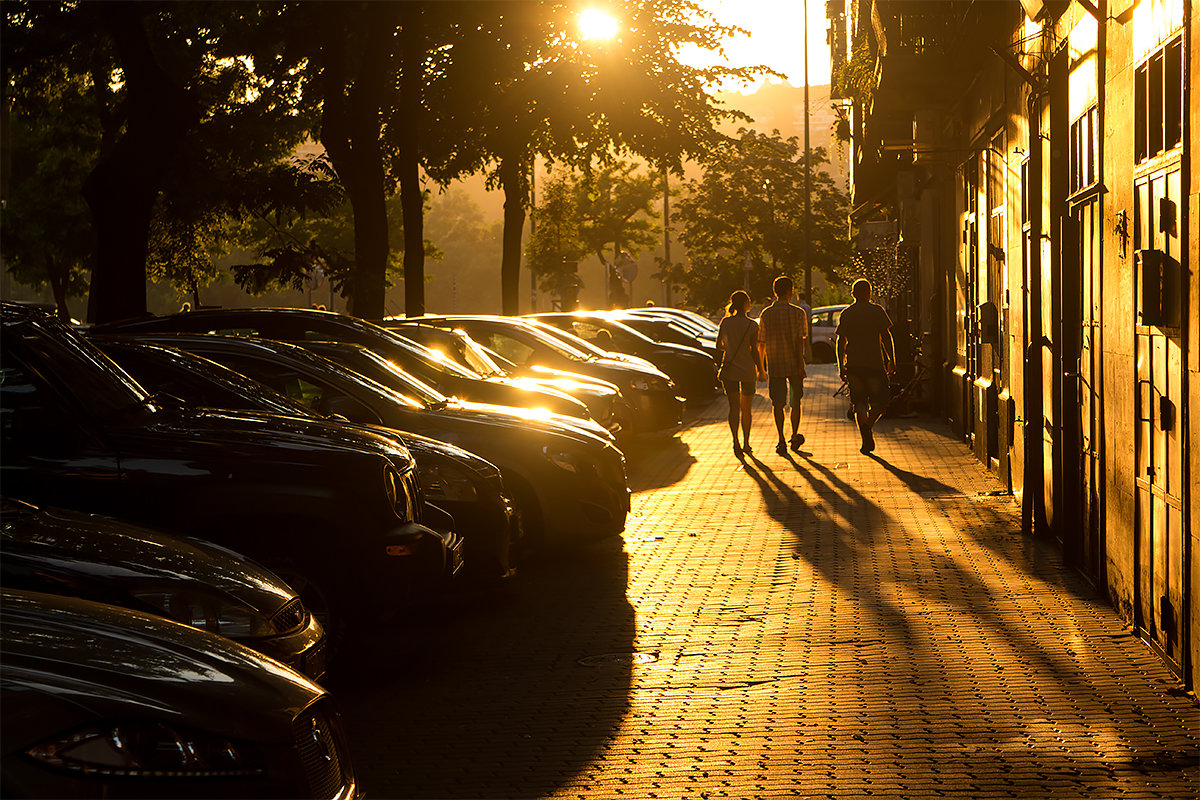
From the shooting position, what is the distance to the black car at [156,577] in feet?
15.6

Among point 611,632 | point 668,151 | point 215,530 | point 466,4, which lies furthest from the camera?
point 668,151

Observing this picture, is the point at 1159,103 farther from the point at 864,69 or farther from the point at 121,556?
the point at 864,69

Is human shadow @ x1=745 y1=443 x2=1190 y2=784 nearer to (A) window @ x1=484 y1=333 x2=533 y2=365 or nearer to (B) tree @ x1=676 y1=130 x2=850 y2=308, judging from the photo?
(A) window @ x1=484 y1=333 x2=533 y2=365

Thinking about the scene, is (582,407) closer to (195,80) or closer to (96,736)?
(96,736)

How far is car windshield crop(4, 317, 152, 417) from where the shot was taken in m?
6.60

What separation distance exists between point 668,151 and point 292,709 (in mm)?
29419

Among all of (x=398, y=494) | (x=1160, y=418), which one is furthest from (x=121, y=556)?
(x=1160, y=418)

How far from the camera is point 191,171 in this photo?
23.2 m

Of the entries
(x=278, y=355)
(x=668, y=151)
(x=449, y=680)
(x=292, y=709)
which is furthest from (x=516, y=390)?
(x=668, y=151)

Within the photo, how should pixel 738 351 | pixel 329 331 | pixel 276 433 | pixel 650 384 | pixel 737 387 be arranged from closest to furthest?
pixel 276 433, pixel 329 331, pixel 738 351, pixel 737 387, pixel 650 384

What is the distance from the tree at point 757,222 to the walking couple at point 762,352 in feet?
180

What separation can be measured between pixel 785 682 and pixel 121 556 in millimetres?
3072

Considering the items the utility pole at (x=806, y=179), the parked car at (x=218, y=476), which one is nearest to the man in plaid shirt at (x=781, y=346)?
the parked car at (x=218, y=476)

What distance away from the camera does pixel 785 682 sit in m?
6.82
